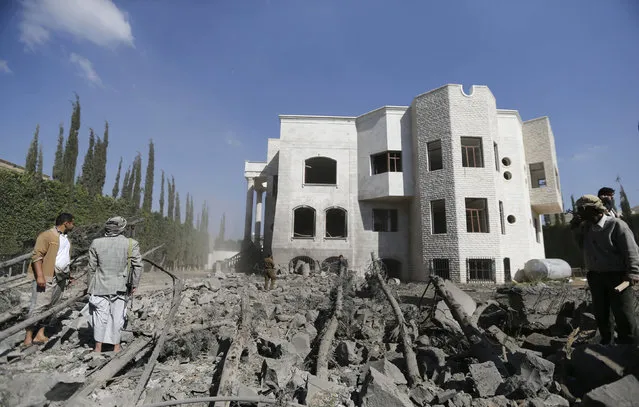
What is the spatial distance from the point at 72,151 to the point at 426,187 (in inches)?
951

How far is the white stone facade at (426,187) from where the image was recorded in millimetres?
16062

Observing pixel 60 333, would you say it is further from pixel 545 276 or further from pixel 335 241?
pixel 545 276

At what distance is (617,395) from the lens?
95.6 inches

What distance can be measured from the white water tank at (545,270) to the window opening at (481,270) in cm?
237

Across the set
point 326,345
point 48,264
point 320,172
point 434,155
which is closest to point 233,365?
point 326,345

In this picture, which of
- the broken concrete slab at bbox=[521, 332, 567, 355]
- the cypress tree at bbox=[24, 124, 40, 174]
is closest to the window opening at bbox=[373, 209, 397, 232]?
the broken concrete slab at bbox=[521, 332, 567, 355]

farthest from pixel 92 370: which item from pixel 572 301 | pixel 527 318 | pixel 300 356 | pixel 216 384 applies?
pixel 572 301

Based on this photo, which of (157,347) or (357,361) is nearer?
(157,347)

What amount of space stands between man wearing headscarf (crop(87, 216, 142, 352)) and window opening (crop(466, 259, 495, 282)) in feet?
49.5

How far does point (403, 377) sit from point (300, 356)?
146cm

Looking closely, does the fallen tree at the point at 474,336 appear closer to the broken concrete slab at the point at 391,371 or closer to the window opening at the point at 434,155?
the broken concrete slab at the point at 391,371

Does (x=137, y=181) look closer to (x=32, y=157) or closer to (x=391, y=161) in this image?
(x=32, y=157)

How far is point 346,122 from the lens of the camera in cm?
2023

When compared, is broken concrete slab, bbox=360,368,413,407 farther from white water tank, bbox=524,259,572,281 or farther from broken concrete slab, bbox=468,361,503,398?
white water tank, bbox=524,259,572,281
